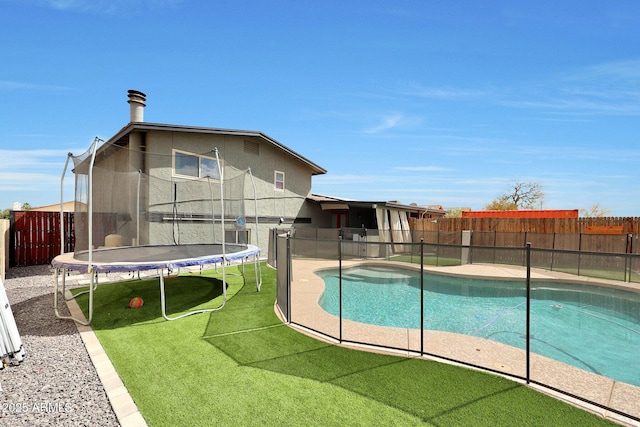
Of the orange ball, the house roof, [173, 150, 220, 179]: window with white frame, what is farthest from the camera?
[173, 150, 220, 179]: window with white frame

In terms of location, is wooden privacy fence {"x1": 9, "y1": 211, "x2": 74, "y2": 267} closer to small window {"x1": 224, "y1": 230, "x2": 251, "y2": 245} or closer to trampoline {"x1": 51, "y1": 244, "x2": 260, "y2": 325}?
trampoline {"x1": 51, "y1": 244, "x2": 260, "y2": 325}

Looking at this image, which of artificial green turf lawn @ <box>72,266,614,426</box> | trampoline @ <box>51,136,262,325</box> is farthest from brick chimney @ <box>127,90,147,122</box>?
artificial green turf lawn @ <box>72,266,614,426</box>

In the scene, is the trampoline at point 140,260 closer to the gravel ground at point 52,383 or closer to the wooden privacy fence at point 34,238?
the gravel ground at point 52,383

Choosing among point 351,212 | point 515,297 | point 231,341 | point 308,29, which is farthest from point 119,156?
point 515,297

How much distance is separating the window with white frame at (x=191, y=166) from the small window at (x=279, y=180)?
4.97 metres

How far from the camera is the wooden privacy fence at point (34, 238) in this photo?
494 inches

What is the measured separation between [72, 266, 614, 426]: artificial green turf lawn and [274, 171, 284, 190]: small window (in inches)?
485

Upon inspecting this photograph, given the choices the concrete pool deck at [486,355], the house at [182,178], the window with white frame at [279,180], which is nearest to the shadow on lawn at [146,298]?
the house at [182,178]

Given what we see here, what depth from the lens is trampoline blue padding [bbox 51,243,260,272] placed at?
19.4 ft

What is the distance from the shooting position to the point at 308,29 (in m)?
10.2

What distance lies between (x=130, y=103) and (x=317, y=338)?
48.3 ft

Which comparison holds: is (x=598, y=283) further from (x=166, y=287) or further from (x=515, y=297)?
(x=166, y=287)

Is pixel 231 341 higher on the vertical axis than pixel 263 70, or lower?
lower

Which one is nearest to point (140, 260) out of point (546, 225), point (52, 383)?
point (52, 383)
